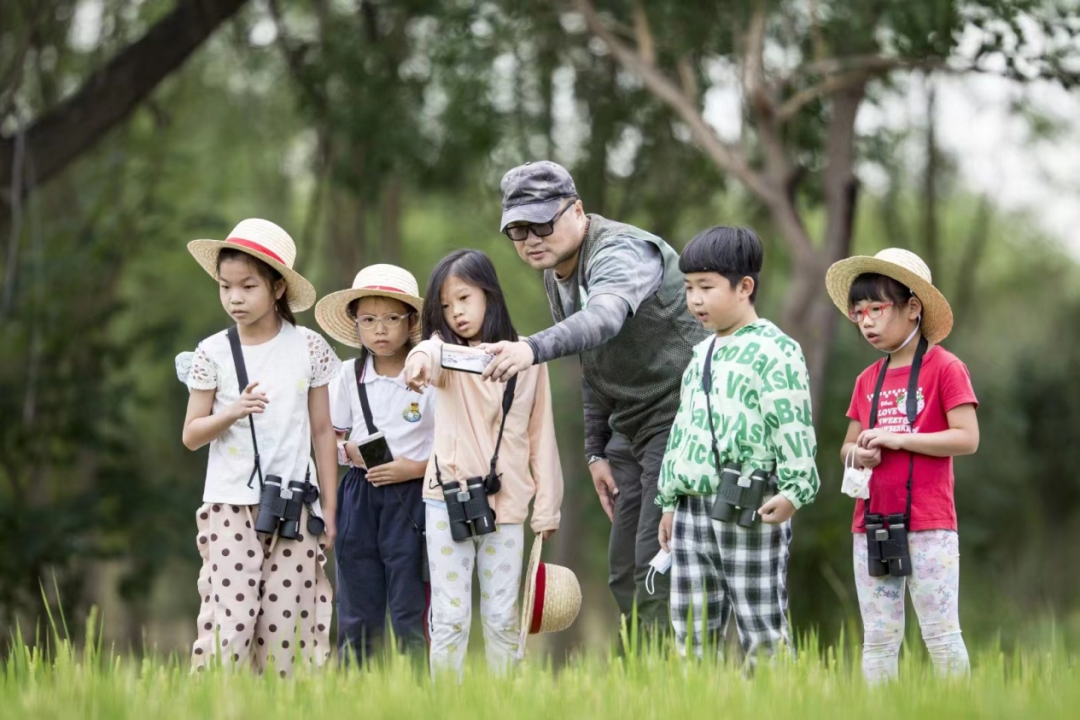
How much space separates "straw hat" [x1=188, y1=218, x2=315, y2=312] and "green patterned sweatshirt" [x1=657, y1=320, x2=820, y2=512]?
5.02ft

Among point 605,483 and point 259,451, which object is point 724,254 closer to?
point 605,483

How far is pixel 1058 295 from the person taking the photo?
65.3 ft

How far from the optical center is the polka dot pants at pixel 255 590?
5.00 metres

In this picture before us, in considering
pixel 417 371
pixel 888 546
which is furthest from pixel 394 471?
pixel 888 546

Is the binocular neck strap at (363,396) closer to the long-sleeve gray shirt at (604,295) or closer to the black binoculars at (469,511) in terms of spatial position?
the black binoculars at (469,511)

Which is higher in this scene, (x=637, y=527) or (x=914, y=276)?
(x=914, y=276)

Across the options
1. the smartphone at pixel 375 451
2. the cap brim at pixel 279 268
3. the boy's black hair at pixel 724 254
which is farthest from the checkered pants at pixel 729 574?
the cap brim at pixel 279 268

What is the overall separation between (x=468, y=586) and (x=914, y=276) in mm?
1899

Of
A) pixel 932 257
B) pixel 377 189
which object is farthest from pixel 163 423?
pixel 932 257

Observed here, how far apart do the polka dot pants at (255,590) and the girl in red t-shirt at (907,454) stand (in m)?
1.92

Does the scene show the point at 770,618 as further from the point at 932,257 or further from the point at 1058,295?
the point at 1058,295

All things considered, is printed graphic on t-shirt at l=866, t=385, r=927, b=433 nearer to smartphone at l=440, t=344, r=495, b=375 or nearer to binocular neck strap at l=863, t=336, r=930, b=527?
binocular neck strap at l=863, t=336, r=930, b=527

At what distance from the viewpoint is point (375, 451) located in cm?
548

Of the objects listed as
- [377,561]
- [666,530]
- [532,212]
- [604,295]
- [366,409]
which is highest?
[532,212]
